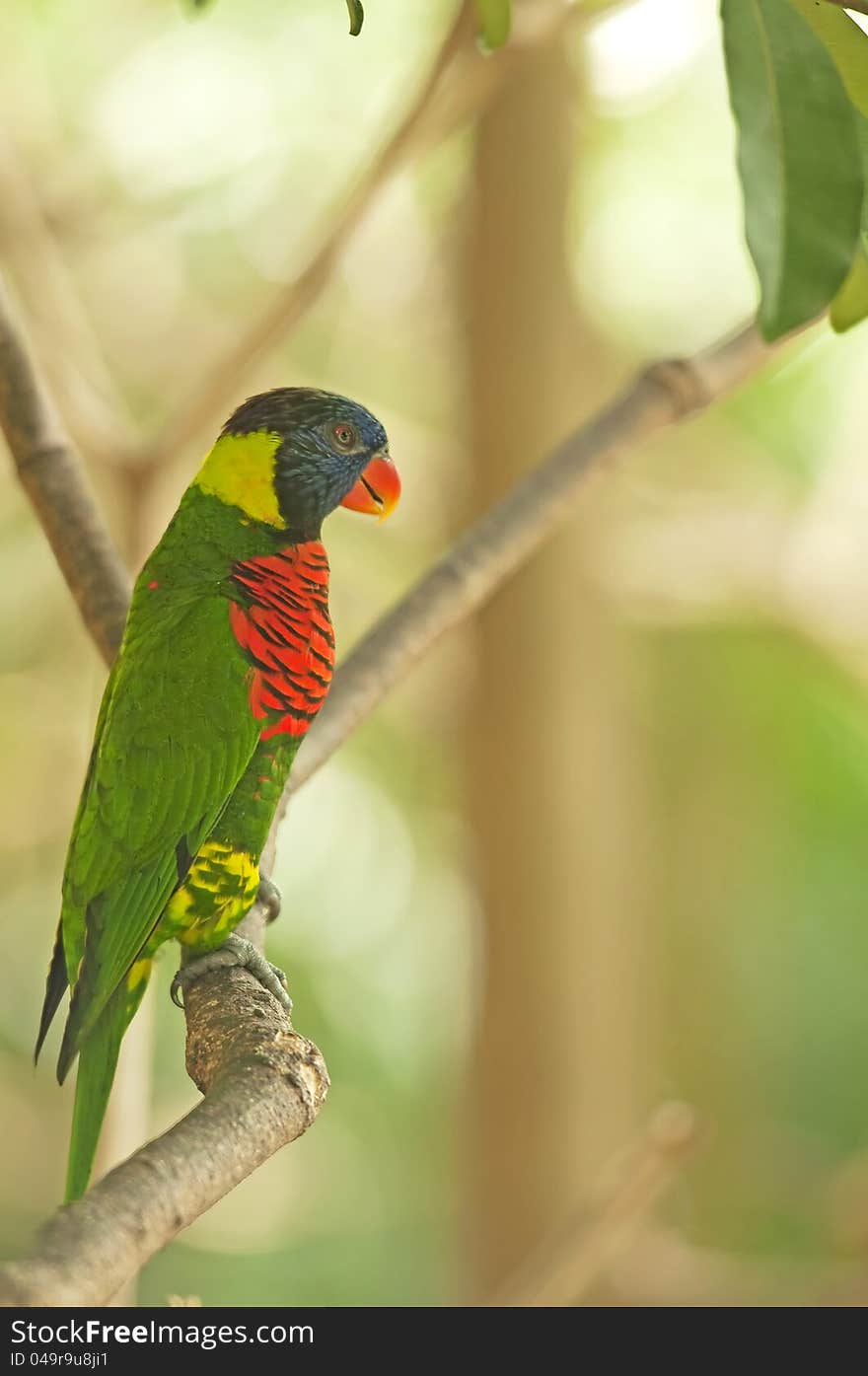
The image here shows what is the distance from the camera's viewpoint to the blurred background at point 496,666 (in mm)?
3363

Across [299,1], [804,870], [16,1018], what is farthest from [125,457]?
[804,870]

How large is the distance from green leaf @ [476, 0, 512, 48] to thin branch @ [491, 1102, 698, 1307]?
4.99 feet

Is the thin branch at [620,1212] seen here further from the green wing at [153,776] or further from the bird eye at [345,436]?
the bird eye at [345,436]

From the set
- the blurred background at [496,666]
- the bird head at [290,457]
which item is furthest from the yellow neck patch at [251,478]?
the blurred background at [496,666]

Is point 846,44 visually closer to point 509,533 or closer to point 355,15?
point 355,15

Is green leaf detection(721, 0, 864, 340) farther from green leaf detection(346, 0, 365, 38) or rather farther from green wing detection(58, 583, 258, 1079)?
green wing detection(58, 583, 258, 1079)

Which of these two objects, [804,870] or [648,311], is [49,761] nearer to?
[648,311]

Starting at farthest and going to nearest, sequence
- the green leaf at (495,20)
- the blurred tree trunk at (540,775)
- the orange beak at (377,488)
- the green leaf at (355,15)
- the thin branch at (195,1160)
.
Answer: the blurred tree trunk at (540,775)
the orange beak at (377,488)
the green leaf at (495,20)
the green leaf at (355,15)
the thin branch at (195,1160)

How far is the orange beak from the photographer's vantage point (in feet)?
5.18

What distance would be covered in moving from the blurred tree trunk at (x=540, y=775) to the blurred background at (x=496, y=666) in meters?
0.01

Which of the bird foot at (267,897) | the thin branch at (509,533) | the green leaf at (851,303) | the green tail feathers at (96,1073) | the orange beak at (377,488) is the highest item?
the orange beak at (377,488)

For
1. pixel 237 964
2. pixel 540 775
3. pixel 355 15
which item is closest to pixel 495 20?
pixel 355 15

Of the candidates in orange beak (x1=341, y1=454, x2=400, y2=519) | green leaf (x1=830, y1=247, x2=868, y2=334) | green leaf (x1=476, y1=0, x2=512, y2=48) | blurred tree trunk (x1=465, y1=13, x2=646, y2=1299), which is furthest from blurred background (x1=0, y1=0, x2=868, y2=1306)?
green leaf (x1=830, y1=247, x2=868, y2=334)
